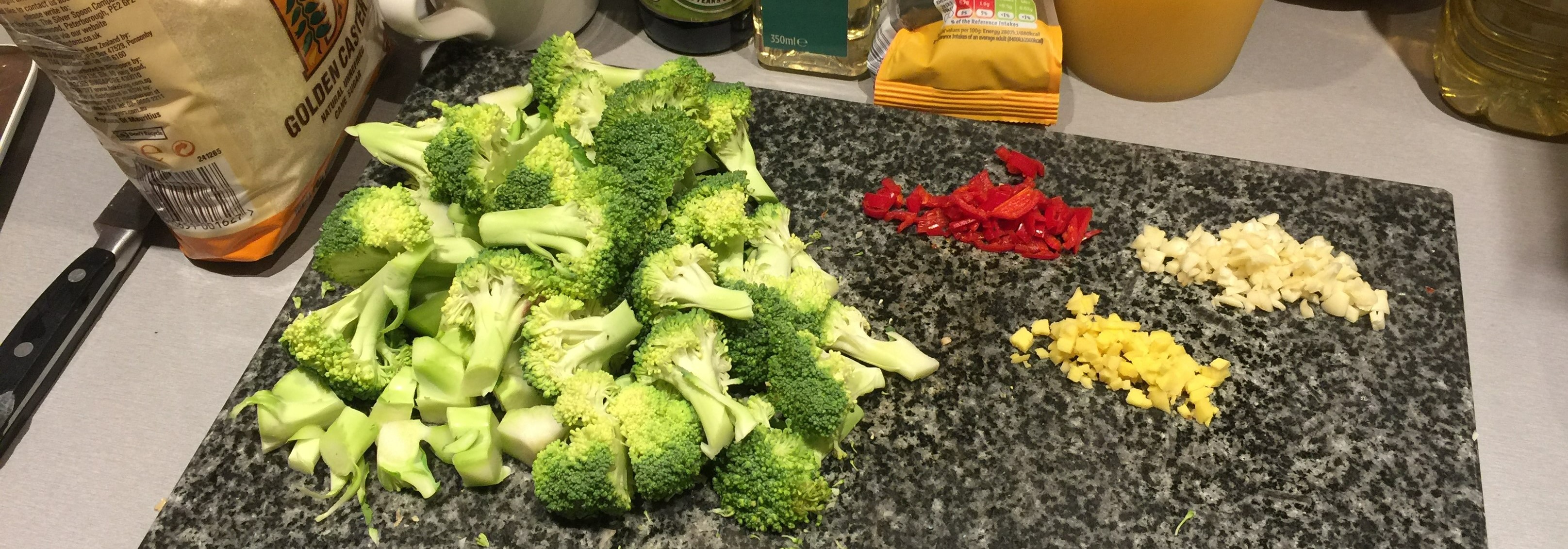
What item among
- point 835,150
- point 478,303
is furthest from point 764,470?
point 835,150

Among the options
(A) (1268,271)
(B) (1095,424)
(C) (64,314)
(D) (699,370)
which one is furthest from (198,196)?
(A) (1268,271)

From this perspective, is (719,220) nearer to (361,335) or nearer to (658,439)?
(658,439)

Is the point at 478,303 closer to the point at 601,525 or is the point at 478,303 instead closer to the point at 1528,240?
the point at 601,525

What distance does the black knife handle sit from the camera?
3.38ft

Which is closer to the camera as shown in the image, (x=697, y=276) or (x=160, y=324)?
(x=697, y=276)

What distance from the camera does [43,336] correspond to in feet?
3.50

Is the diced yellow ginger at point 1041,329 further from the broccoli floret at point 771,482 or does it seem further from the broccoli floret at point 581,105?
the broccoli floret at point 581,105

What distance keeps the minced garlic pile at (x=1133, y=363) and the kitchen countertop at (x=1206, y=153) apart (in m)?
0.39

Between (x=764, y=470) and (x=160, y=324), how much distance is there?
2.77 feet

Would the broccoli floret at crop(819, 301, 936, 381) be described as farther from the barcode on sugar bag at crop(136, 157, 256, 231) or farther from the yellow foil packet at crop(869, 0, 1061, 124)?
the barcode on sugar bag at crop(136, 157, 256, 231)

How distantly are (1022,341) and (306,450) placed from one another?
0.73 meters

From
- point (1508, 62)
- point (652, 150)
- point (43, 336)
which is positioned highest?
point (652, 150)

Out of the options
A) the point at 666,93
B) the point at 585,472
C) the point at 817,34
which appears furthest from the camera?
the point at 817,34

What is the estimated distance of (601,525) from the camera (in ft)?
2.82
